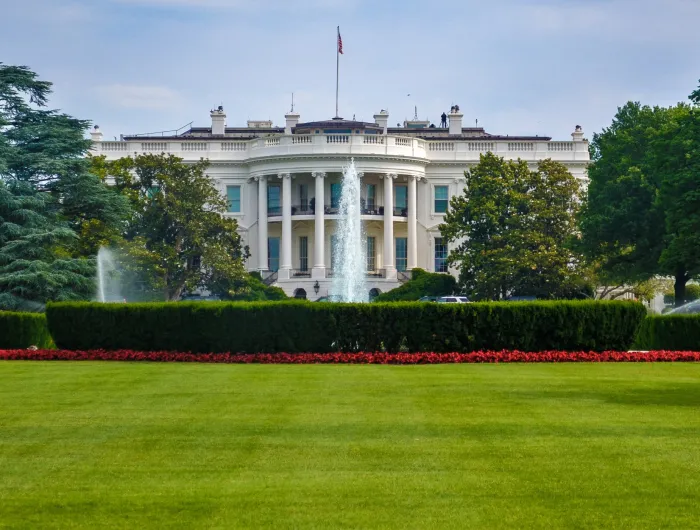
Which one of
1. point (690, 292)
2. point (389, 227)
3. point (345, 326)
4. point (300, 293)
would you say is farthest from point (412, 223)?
point (345, 326)

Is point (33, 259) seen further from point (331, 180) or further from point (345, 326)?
point (331, 180)

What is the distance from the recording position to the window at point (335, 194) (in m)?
74.8

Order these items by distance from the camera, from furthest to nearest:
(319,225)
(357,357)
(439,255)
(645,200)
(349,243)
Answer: (439,255), (319,225), (349,243), (645,200), (357,357)

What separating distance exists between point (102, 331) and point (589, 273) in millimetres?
35709

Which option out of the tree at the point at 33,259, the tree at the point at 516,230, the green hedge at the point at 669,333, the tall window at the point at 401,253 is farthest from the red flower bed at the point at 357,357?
the tall window at the point at 401,253

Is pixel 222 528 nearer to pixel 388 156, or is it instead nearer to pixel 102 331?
pixel 102 331

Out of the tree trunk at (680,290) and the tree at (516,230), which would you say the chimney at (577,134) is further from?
the tree trunk at (680,290)

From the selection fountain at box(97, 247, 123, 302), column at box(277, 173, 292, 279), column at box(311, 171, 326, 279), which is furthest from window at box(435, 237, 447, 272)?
fountain at box(97, 247, 123, 302)

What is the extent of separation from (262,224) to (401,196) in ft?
32.4

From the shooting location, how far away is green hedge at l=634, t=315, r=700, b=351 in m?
29.3

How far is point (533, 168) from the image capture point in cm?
7494

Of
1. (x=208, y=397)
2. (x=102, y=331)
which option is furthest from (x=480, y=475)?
(x=102, y=331)

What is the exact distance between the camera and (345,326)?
26594mm

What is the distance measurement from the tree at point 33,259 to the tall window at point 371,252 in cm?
3497
